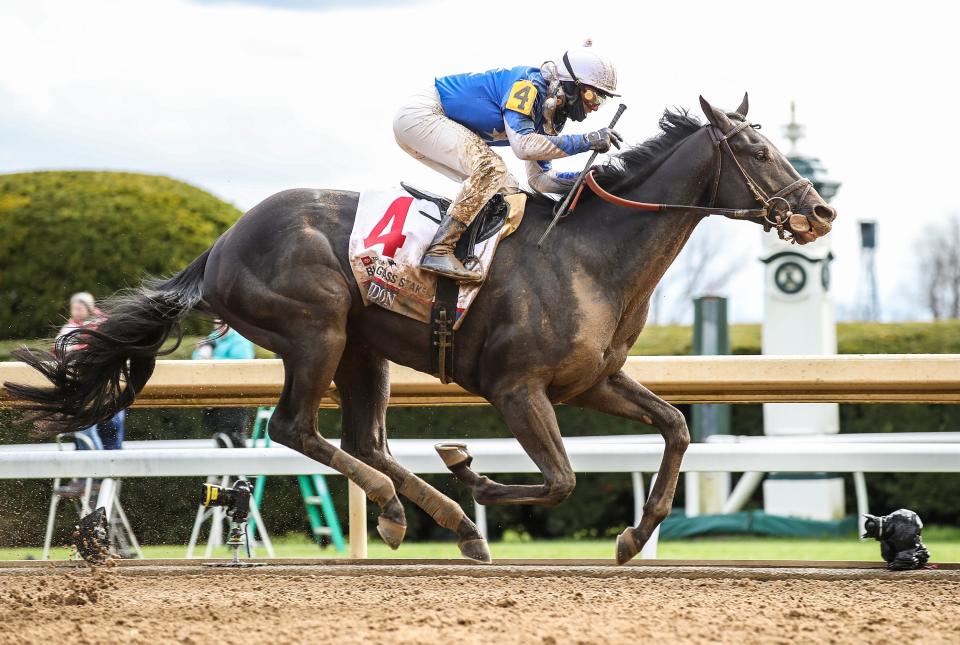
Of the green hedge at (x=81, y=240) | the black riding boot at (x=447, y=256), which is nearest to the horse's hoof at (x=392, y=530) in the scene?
the black riding boot at (x=447, y=256)

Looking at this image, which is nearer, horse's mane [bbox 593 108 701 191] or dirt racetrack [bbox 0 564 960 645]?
dirt racetrack [bbox 0 564 960 645]

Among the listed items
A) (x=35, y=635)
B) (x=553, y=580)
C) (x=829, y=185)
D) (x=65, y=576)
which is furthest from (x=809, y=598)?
(x=829, y=185)

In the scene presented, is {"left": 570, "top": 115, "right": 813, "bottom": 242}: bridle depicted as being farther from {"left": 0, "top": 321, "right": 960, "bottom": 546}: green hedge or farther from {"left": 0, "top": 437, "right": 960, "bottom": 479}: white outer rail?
{"left": 0, "top": 321, "right": 960, "bottom": 546}: green hedge

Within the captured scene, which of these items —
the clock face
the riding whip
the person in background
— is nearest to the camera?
the riding whip

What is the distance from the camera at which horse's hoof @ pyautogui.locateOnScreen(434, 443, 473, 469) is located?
5.20 meters

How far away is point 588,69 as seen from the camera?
4922 mm

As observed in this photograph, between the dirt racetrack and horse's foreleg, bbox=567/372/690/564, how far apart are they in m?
0.32

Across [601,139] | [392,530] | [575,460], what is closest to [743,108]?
[601,139]

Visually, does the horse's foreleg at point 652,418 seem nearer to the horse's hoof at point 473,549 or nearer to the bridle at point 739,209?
the horse's hoof at point 473,549

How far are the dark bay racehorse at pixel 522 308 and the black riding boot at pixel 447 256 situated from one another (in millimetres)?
130

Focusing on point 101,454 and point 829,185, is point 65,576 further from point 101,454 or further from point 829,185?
point 829,185

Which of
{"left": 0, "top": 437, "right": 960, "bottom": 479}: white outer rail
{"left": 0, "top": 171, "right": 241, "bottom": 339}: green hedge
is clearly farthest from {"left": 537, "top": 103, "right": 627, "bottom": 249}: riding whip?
{"left": 0, "top": 171, "right": 241, "bottom": 339}: green hedge

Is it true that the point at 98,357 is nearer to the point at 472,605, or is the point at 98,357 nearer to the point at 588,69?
the point at 472,605

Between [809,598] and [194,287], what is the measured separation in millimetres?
2810
